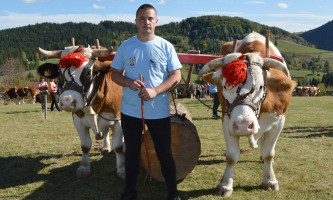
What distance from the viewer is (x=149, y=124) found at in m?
3.24

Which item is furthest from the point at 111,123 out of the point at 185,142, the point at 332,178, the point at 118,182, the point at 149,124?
the point at 332,178

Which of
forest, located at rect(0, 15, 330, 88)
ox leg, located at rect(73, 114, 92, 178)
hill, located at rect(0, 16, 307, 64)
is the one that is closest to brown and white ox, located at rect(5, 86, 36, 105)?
ox leg, located at rect(73, 114, 92, 178)

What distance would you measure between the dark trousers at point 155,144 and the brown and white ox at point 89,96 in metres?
0.95

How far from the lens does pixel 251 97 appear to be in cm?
324

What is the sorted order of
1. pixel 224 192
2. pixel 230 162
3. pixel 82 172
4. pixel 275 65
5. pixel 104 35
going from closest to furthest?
1. pixel 275 65
2. pixel 224 192
3. pixel 230 162
4. pixel 82 172
5. pixel 104 35

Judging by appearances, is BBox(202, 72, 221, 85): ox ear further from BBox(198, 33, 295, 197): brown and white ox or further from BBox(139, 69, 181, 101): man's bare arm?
BBox(139, 69, 181, 101): man's bare arm

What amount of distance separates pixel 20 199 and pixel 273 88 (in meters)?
3.75

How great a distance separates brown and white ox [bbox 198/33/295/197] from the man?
64 cm

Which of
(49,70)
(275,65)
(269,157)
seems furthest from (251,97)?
(49,70)

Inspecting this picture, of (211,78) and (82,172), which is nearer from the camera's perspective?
(211,78)

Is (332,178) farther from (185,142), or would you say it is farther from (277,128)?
(185,142)

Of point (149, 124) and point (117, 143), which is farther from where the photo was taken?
point (117, 143)

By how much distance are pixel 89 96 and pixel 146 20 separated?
168 centimetres

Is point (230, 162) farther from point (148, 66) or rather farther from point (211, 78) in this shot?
point (148, 66)
